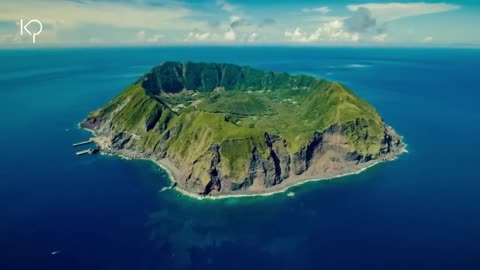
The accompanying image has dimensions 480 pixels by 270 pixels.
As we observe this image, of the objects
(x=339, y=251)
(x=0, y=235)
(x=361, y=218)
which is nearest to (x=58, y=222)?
(x=0, y=235)

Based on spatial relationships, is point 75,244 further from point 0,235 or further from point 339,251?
point 339,251

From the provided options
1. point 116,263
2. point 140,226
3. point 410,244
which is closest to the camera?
point 116,263

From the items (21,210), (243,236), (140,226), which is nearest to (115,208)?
(140,226)

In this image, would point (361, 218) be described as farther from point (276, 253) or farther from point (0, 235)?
point (0, 235)

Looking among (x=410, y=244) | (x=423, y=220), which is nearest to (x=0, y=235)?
(x=410, y=244)

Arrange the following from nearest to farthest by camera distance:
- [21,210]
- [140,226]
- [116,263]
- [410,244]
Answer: [116,263] → [410,244] → [140,226] → [21,210]

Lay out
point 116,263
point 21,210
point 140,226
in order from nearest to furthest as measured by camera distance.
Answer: point 116,263 → point 140,226 → point 21,210

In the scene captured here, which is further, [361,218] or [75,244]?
[361,218]

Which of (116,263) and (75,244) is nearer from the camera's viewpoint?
(116,263)

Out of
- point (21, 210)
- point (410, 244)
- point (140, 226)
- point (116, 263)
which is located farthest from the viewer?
point (21, 210)
